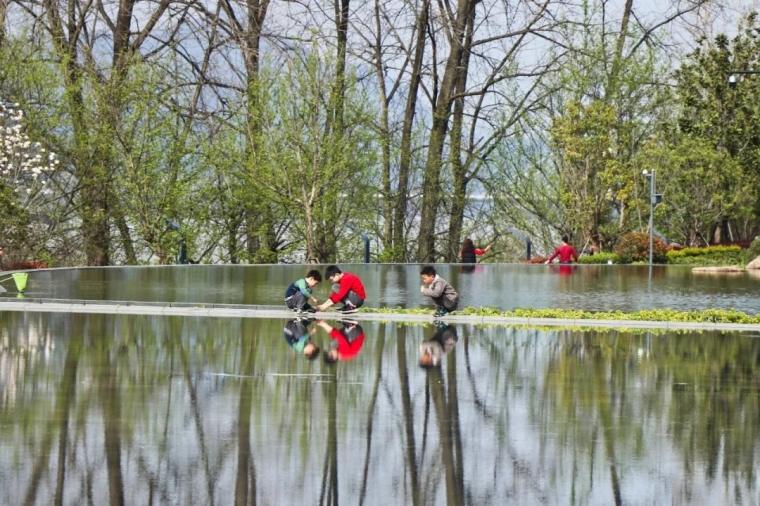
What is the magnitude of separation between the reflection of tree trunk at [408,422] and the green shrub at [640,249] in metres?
30.5

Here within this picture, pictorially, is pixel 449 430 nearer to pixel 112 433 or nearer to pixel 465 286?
pixel 112 433

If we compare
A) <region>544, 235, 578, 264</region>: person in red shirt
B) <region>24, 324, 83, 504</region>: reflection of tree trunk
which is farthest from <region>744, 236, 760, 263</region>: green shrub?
<region>24, 324, 83, 504</region>: reflection of tree trunk

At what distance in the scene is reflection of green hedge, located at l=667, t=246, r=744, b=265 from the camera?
45.7 m

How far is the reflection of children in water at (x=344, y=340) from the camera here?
16516mm

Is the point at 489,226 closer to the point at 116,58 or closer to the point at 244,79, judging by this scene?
the point at 244,79

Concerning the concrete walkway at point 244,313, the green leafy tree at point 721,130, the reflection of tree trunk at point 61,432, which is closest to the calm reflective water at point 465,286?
the concrete walkway at point 244,313

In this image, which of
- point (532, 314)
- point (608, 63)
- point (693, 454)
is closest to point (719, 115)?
point (608, 63)

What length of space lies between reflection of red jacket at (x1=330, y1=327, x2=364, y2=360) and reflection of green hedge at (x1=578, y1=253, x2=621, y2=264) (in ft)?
93.6

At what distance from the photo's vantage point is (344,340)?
1878cm

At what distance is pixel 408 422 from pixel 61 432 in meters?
2.88

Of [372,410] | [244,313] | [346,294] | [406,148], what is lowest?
[372,410]

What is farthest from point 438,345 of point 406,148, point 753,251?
point 406,148

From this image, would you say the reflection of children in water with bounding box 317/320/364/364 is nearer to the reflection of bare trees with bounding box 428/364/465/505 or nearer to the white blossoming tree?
the reflection of bare trees with bounding box 428/364/465/505

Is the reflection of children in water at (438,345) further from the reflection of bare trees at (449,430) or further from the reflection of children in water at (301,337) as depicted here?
the reflection of children in water at (301,337)
